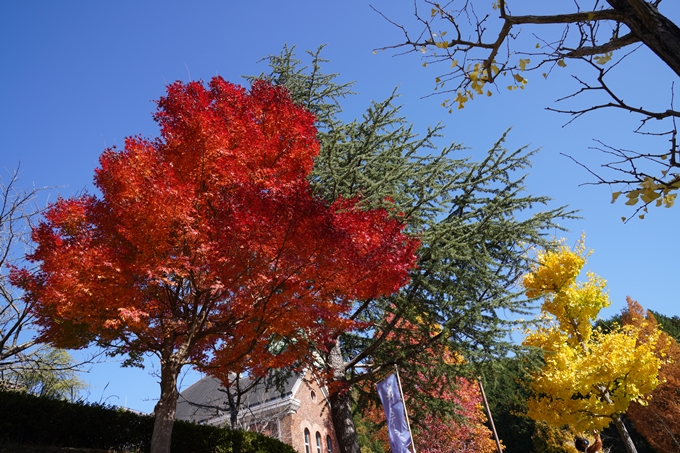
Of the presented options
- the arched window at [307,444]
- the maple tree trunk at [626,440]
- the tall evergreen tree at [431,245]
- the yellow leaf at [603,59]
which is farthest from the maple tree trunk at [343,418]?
the arched window at [307,444]

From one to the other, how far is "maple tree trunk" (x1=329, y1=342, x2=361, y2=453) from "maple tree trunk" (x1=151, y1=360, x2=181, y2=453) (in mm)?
4058

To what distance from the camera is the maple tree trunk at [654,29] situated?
2.24 meters

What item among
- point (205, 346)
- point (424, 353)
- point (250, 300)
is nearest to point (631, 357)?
point (424, 353)

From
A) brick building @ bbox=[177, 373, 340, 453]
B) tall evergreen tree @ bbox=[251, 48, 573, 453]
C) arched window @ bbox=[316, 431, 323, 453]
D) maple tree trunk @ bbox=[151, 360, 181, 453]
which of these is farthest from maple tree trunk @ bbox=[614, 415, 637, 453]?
arched window @ bbox=[316, 431, 323, 453]

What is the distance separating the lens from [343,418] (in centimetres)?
1102

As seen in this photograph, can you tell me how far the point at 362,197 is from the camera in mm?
9828

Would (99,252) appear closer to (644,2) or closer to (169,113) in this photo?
(169,113)

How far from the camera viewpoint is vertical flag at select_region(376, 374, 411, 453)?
32.3ft

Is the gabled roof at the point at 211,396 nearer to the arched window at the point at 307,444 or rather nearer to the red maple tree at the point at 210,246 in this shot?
the arched window at the point at 307,444

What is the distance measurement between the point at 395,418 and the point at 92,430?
7.02 metres

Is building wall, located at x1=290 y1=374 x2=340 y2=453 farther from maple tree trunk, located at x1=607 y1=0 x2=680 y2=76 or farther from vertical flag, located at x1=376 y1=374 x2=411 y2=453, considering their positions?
maple tree trunk, located at x1=607 y1=0 x2=680 y2=76

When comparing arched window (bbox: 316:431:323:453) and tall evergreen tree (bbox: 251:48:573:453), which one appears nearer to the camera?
tall evergreen tree (bbox: 251:48:573:453)

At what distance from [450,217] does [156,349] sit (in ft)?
23.7

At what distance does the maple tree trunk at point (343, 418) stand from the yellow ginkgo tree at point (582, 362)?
521 cm
